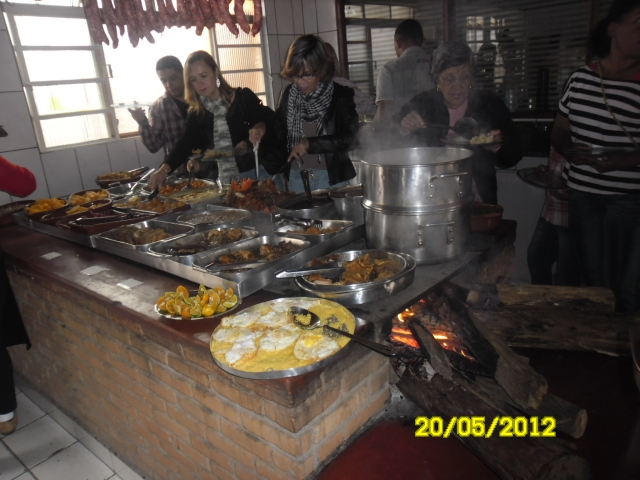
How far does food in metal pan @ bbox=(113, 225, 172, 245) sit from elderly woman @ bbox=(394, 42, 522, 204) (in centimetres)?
171

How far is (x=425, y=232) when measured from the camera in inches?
80.1

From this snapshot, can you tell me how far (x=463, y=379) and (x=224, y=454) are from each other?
1.02 m

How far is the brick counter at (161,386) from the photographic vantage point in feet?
5.22

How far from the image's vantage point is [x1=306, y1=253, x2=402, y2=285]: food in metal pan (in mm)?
1840

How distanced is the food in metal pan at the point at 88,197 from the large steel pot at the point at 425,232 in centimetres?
260

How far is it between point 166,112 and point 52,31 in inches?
55.8

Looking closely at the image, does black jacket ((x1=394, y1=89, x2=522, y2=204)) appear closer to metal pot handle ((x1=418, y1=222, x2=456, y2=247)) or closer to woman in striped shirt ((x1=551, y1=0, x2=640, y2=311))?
woman in striped shirt ((x1=551, y1=0, x2=640, y2=311))

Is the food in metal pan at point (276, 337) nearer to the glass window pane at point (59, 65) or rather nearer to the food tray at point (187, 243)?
Result: the food tray at point (187, 243)

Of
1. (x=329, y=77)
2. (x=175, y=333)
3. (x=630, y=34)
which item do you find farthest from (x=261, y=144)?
(x=630, y=34)

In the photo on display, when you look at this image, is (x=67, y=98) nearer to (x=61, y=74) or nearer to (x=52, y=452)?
(x=61, y=74)

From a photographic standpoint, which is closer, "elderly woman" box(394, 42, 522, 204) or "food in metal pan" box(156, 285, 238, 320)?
"food in metal pan" box(156, 285, 238, 320)

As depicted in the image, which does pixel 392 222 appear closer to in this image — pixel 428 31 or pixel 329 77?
pixel 329 77

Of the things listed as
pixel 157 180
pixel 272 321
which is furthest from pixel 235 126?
pixel 272 321

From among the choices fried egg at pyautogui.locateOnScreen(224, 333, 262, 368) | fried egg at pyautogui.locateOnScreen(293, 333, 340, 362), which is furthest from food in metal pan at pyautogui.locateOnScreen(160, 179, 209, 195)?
fried egg at pyautogui.locateOnScreen(293, 333, 340, 362)
